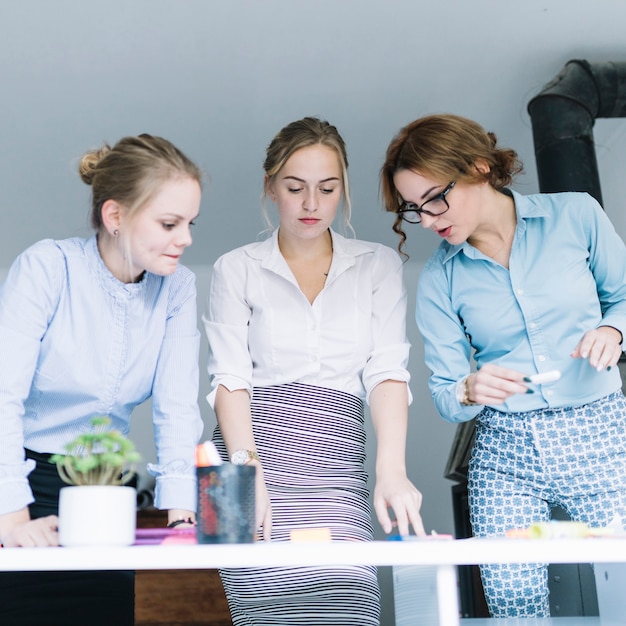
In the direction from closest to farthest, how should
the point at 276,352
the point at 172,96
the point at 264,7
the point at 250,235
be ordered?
the point at 276,352 → the point at 264,7 → the point at 172,96 → the point at 250,235

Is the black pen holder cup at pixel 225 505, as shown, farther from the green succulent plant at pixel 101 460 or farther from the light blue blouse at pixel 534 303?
the light blue blouse at pixel 534 303

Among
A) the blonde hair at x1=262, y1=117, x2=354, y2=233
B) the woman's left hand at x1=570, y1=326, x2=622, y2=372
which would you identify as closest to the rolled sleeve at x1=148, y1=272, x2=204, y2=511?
the blonde hair at x1=262, y1=117, x2=354, y2=233

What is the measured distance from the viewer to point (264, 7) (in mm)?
2652

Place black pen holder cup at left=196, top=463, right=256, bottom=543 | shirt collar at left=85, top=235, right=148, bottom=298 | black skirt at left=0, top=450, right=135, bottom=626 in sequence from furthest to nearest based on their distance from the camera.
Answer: shirt collar at left=85, top=235, right=148, bottom=298
black skirt at left=0, top=450, right=135, bottom=626
black pen holder cup at left=196, top=463, right=256, bottom=543

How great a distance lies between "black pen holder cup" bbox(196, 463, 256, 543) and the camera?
3.38ft

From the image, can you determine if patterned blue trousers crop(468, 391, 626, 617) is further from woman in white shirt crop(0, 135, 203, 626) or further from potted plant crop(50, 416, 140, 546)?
potted plant crop(50, 416, 140, 546)

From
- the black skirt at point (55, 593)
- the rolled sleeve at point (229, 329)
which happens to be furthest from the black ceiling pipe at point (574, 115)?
the black skirt at point (55, 593)

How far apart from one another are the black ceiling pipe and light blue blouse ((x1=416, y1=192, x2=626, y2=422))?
1073 millimetres

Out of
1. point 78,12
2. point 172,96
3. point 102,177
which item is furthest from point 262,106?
point 102,177

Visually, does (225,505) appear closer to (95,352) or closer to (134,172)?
(95,352)

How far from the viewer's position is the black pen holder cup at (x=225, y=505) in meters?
1.03

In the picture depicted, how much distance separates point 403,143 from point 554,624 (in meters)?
1.04

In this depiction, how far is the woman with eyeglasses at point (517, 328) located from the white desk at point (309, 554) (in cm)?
58

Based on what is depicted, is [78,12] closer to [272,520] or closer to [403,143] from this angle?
[403,143]
